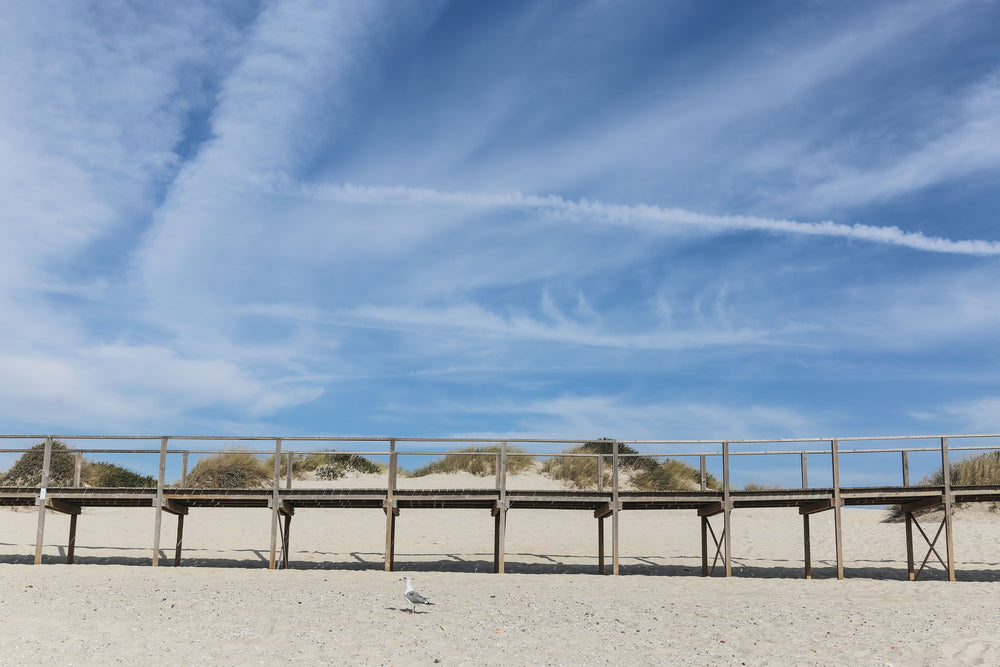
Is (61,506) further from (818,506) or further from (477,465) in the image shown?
(477,465)

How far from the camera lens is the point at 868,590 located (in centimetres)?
1805

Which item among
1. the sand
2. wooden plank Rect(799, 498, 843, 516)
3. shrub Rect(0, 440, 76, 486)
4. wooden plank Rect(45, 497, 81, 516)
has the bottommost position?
the sand

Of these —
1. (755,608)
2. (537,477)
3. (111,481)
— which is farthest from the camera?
(537,477)

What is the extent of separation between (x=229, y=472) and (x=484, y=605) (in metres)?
18.1

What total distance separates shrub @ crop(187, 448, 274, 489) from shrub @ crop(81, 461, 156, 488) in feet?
6.90

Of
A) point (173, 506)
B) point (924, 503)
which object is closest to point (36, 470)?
point (173, 506)

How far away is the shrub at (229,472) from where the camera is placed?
3045cm

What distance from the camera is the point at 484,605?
1497cm

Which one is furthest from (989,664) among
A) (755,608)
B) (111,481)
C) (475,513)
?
(111,481)

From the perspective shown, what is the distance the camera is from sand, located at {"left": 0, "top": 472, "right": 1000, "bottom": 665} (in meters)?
11.9

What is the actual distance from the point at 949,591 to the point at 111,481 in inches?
981

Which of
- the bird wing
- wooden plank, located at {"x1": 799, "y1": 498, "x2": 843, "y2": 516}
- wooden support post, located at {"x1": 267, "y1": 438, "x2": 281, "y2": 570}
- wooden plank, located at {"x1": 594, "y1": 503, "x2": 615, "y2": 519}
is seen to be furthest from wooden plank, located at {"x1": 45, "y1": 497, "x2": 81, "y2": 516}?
wooden plank, located at {"x1": 799, "y1": 498, "x2": 843, "y2": 516}

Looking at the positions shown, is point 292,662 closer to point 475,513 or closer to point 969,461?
point 475,513

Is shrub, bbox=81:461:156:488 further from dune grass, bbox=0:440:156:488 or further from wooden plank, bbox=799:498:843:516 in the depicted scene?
wooden plank, bbox=799:498:843:516
